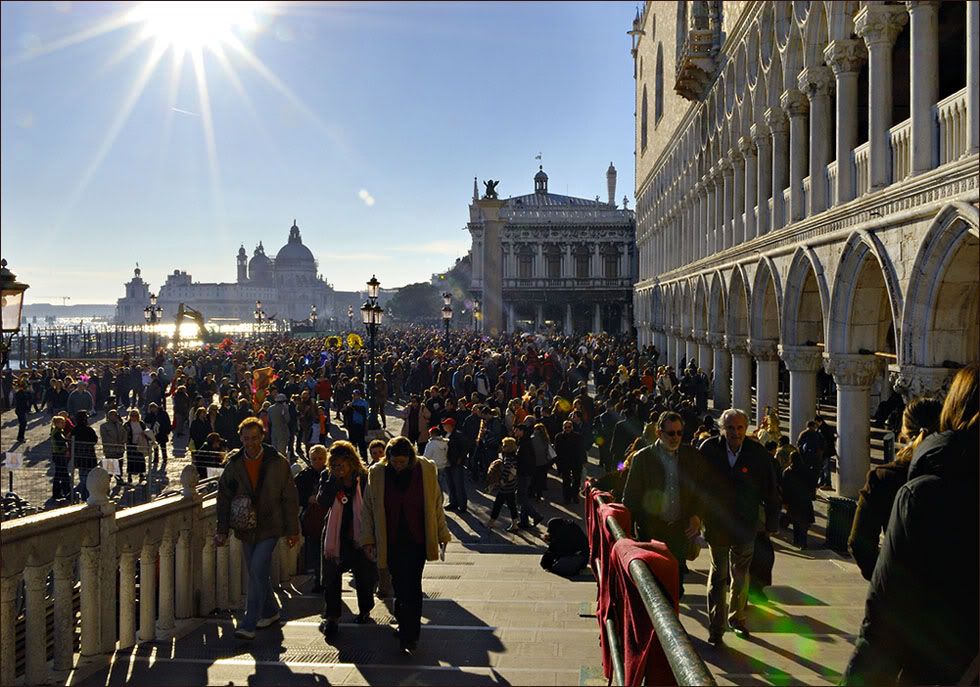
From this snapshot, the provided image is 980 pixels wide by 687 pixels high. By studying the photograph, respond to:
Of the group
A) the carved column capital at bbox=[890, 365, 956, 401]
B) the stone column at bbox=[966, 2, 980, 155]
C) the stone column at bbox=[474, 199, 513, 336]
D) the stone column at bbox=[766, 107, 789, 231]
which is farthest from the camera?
the stone column at bbox=[474, 199, 513, 336]

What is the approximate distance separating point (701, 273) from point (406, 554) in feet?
72.8

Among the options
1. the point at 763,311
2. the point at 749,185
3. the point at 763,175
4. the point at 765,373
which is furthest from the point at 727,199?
the point at 765,373

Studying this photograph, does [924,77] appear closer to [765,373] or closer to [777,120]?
[777,120]

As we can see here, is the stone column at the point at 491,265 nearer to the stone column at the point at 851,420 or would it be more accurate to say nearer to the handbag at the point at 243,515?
the stone column at the point at 851,420

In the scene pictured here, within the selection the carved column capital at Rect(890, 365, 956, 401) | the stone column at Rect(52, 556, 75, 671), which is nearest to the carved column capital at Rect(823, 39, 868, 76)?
the carved column capital at Rect(890, 365, 956, 401)

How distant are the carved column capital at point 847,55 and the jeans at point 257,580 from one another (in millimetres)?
11224

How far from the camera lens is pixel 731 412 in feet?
21.8

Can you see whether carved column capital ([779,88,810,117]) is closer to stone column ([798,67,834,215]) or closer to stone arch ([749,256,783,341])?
stone column ([798,67,834,215])

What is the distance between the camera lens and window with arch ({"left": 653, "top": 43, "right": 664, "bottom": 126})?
41.1 meters

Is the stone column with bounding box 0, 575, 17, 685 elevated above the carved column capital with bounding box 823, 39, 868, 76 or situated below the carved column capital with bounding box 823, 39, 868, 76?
below

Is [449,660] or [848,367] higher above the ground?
[848,367]

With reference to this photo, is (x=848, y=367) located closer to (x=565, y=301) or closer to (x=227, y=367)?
(x=227, y=367)

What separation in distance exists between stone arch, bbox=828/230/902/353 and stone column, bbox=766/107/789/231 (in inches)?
173

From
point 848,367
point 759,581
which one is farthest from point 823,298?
point 759,581
